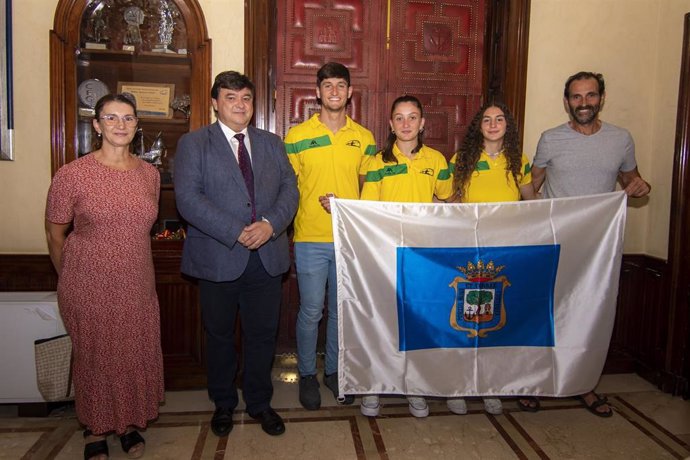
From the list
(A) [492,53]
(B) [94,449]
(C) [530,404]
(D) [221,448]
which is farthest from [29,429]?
(A) [492,53]

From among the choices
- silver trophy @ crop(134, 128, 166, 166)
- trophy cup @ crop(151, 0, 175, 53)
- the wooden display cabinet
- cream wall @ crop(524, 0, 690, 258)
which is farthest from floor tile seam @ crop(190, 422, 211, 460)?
cream wall @ crop(524, 0, 690, 258)

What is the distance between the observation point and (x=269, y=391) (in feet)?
8.30

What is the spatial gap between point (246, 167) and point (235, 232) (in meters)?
0.33

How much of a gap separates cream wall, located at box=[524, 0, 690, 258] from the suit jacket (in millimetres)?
1738

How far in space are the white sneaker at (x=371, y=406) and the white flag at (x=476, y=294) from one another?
0.67ft

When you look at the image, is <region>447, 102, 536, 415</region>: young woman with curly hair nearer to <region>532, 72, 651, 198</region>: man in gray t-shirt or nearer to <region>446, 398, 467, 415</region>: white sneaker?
<region>446, 398, 467, 415</region>: white sneaker

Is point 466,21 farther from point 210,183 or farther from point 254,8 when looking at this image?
point 210,183

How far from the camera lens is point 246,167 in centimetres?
238

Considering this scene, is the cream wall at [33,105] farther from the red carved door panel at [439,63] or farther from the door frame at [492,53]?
the red carved door panel at [439,63]

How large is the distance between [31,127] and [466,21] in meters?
2.62

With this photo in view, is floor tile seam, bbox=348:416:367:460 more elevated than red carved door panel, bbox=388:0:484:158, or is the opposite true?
red carved door panel, bbox=388:0:484:158

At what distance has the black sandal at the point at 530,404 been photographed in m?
2.72

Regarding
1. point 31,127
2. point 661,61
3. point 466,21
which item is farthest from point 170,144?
point 661,61

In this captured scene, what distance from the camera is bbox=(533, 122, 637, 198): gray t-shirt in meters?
2.73
